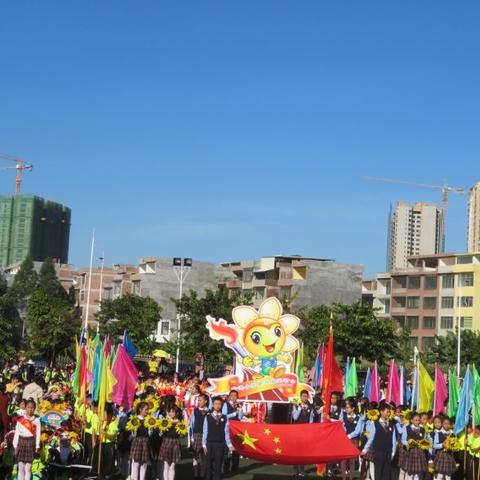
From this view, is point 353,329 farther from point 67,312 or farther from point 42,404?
point 42,404

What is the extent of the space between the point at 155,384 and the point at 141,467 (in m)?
8.34

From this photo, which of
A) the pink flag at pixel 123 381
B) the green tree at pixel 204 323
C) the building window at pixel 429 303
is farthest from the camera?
the building window at pixel 429 303

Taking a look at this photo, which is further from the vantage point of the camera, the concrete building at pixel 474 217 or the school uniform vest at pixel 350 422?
the concrete building at pixel 474 217

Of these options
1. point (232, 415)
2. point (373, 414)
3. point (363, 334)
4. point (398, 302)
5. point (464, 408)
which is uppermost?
point (398, 302)

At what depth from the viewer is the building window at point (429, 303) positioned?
90250 millimetres

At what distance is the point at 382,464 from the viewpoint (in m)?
18.8

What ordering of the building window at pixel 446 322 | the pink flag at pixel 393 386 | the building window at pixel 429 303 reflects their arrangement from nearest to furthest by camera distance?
the pink flag at pixel 393 386
the building window at pixel 446 322
the building window at pixel 429 303

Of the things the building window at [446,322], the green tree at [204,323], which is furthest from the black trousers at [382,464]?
the building window at [446,322]

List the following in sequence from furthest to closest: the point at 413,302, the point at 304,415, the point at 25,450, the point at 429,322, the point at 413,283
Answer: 1. the point at 413,283
2. the point at 413,302
3. the point at 429,322
4. the point at 304,415
5. the point at 25,450

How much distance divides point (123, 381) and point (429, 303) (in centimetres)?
7090

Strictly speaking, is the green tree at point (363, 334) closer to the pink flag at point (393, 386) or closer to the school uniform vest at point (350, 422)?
the pink flag at point (393, 386)

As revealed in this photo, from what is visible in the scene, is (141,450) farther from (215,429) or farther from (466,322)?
(466,322)

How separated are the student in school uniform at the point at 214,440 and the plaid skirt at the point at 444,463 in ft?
12.5

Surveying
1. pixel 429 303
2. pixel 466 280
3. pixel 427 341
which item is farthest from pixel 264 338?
pixel 429 303
